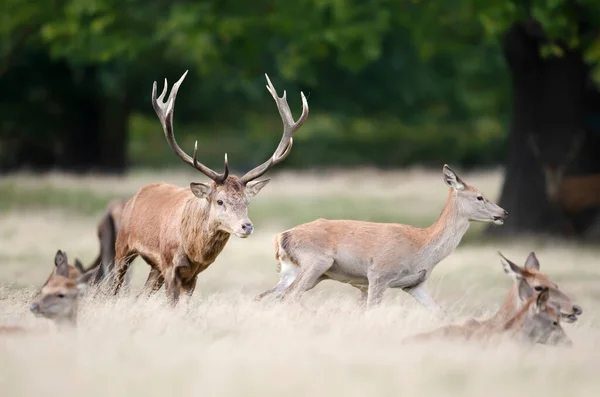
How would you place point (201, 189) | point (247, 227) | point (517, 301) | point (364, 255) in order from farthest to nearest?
point (364, 255), point (201, 189), point (247, 227), point (517, 301)

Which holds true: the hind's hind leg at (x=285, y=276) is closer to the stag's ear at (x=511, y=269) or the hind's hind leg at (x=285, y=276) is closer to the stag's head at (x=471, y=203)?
the stag's head at (x=471, y=203)

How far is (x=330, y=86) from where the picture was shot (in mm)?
33812

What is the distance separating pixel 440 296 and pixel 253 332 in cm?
465

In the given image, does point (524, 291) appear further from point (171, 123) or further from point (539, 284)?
point (171, 123)

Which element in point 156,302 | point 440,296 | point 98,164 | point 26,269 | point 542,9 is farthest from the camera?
point 98,164

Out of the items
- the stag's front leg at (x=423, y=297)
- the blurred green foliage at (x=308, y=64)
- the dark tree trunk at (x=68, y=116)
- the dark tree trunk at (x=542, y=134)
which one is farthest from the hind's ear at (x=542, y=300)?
the dark tree trunk at (x=68, y=116)

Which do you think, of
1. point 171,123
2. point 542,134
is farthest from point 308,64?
point 171,123

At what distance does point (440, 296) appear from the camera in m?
12.2

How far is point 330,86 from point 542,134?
16.4 m

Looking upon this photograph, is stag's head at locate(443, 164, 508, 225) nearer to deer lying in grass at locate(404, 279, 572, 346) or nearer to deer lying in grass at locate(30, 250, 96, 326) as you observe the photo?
deer lying in grass at locate(404, 279, 572, 346)

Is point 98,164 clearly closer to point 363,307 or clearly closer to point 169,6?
point 169,6

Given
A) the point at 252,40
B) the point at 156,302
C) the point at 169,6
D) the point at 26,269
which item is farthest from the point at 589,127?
the point at 156,302

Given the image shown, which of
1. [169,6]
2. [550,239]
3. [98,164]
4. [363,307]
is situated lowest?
[98,164]

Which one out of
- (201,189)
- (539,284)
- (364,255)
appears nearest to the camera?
(539,284)
